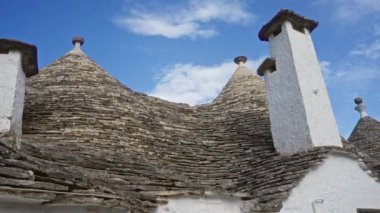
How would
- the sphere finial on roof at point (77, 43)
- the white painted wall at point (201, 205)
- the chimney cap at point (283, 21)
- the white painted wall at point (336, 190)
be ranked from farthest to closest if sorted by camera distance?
the sphere finial on roof at point (77, 43) < the chimney cap at point (283, 21) < the white painted wall at point (336, 190) < the white painted wall at point (201, 205)

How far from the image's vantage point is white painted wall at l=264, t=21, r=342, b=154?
7.57 m

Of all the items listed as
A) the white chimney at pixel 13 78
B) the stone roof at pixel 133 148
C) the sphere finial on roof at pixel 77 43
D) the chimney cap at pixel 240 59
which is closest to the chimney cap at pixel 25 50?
the white chimney at pixel 13 78

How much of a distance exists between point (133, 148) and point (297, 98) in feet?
10.7

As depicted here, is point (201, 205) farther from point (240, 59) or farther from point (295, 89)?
point (240, 59)

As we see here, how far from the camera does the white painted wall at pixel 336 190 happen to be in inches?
260

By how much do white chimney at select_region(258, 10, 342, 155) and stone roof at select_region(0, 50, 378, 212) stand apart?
400mm

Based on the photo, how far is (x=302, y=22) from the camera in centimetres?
882

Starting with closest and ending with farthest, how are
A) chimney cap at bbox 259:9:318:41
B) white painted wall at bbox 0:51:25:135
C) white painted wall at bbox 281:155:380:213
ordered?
white painted wall at bbox 0:51:25:135 → white painted wall at bbox 281:155:380:213 → chimney cap at bbox 259:9:318:41

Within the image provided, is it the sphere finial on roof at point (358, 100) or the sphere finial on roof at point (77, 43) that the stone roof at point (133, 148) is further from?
the sphere finial on roof at point (358, 100)

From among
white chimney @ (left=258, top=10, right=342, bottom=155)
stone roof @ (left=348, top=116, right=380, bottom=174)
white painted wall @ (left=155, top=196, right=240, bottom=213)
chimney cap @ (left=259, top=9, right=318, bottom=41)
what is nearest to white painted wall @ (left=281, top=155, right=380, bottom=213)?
white chimney @ (left=258, top=10, right=342, bottom=155)

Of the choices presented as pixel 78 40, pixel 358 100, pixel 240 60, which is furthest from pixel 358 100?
pixel 78 40

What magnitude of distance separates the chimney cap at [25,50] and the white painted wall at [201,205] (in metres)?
3.59

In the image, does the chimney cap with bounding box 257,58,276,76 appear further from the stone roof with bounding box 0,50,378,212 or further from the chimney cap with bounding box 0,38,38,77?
the chimney cap with bounding box 0,38,38,77

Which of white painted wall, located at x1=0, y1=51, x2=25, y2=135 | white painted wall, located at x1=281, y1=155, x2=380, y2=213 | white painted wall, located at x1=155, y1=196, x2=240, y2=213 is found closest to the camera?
white painted wall, located at x1=155, y1=196, x2=240, y2=213
